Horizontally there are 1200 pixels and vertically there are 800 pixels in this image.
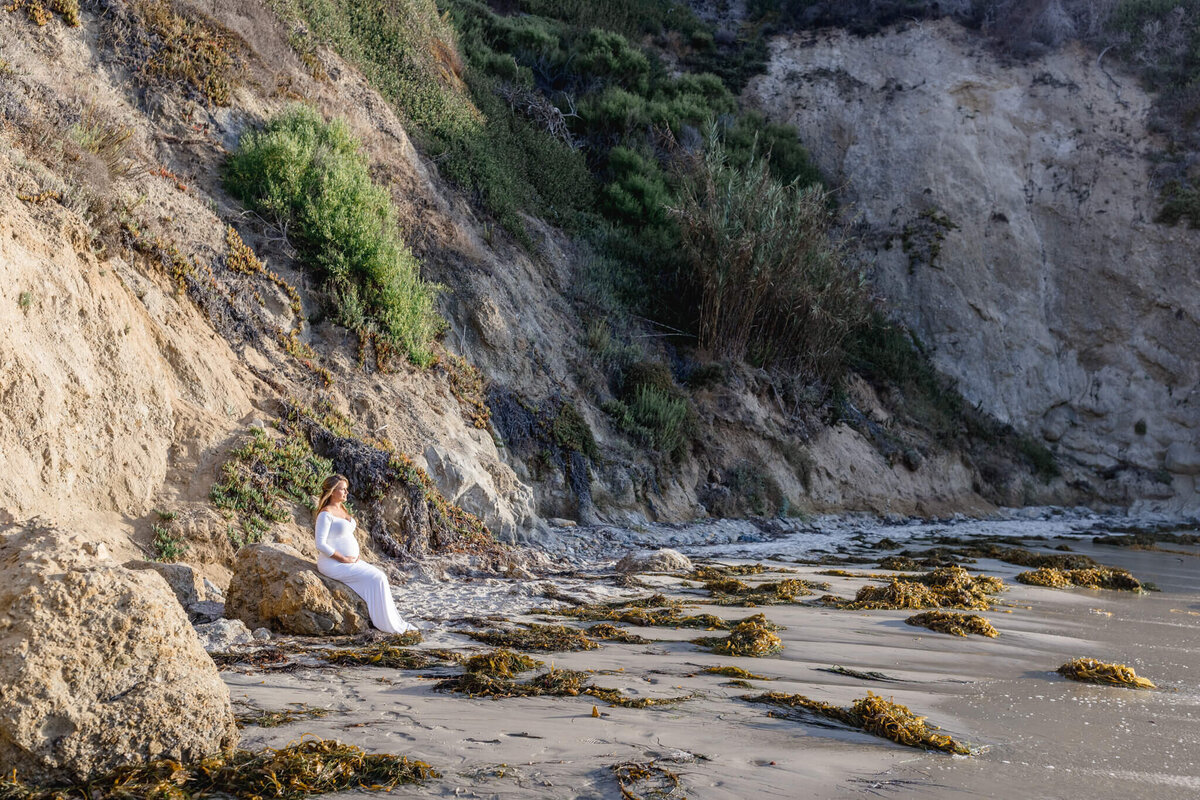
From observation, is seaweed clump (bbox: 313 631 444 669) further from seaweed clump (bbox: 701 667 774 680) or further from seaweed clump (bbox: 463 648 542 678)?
seaweed clump (bbox: 701 667 774 680)

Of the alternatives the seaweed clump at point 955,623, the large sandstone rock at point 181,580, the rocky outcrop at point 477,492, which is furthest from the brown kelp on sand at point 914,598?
the large sandstone rock at point 181,580

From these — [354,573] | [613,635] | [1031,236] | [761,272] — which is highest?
[1031,236]

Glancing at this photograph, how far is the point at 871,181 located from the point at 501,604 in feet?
74.4

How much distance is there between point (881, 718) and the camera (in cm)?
406

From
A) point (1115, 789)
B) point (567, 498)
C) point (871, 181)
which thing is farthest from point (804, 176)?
point (1115, 789)

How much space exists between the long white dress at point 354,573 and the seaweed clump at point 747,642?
196 cm

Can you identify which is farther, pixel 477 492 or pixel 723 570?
pixel 477 492

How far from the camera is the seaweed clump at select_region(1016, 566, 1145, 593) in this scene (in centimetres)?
985

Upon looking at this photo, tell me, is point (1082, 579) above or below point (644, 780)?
below

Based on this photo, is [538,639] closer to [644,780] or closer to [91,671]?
[644,780]

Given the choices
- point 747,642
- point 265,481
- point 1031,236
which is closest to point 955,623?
point 747,642

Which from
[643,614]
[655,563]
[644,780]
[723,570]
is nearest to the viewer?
[644,780]

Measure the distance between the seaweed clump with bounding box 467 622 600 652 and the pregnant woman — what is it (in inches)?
20.4

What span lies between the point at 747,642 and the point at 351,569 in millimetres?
2586
